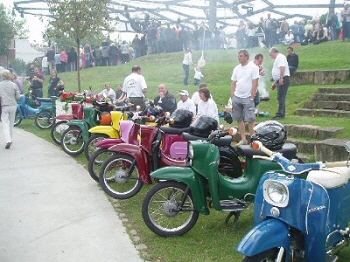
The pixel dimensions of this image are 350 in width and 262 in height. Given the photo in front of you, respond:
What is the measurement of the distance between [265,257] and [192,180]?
1.72m

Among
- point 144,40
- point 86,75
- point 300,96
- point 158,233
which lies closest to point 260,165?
point 158,233

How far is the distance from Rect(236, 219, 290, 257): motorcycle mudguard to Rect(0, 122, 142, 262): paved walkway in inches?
61.5

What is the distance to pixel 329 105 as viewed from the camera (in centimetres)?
1073

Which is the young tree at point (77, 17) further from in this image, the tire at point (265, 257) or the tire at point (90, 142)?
the tire at point (265, 257)

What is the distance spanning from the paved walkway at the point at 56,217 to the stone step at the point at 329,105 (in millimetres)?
5498

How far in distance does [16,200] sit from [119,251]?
2.56 m

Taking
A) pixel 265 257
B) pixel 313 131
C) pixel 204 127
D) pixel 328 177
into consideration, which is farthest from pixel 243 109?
pixel 265 257

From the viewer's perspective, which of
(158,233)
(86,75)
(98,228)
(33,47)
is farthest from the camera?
(33,47)

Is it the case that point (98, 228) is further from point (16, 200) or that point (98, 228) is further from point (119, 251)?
point (16, 200)

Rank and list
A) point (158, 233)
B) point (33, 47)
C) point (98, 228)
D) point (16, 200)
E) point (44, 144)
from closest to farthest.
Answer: point (158, 233), point (98, 228), point (16, 200), point (44, 144), point (33, 47)

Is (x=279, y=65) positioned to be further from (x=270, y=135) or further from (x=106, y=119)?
(x=270, y=135)

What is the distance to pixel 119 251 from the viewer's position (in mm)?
5121

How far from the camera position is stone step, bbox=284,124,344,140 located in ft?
27.6

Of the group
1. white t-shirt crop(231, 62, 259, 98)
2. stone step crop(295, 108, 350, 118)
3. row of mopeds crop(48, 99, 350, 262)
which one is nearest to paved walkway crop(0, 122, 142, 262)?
row of mopeds crop(48, 99, 350, 262)
